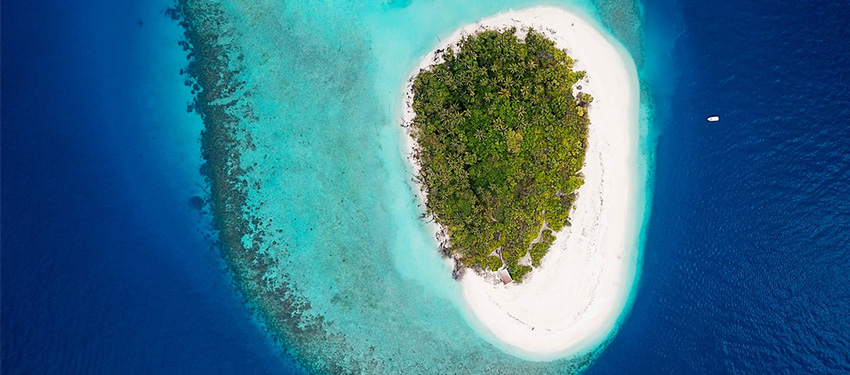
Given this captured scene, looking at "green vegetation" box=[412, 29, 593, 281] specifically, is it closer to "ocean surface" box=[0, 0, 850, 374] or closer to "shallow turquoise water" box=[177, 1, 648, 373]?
"shallow turquoise water" box=[177, 1, 648, 373]

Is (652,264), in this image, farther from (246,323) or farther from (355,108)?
(246,323)

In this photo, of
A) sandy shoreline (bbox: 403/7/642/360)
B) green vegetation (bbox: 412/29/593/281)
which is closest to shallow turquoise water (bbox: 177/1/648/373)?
sandy shoreline (bbox: 403/7/642/360)

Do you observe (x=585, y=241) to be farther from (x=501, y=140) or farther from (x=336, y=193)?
(x=336, y=193)

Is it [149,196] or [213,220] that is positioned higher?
[149,196]

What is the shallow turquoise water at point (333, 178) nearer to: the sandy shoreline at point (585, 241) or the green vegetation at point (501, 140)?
the sandy shoreline at point (585, 241)


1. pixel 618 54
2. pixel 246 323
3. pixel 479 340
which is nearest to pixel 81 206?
pixel 246 323
